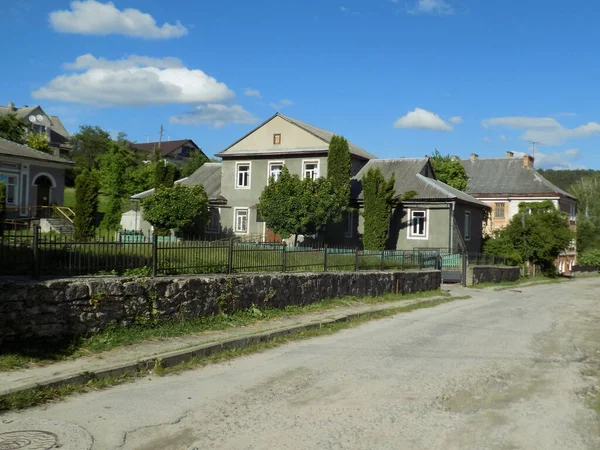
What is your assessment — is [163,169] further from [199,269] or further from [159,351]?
[159,351]

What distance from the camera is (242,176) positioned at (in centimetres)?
3953

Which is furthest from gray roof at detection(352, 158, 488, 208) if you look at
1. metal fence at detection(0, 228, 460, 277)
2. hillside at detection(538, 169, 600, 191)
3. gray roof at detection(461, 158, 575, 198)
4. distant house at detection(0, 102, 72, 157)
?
hillside at detection(538, 169, 600, 191)

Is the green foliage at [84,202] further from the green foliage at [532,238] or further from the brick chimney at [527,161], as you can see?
the brick chimney at [527,161]

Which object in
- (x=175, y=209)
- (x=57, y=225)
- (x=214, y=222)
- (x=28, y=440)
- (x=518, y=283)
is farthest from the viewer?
(x=214, y=222)

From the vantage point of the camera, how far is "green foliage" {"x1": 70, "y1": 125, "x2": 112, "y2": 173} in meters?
67.3

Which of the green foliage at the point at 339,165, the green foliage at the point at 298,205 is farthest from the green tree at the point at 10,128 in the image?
the green foliage at the point at 339,165

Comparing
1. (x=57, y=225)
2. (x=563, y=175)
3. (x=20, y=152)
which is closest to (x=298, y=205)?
(x=57, y=225)

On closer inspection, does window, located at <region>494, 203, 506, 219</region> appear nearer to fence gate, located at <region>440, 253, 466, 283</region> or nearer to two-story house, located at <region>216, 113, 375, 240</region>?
two-story house, located at <region>216, 113, 375, 240</region>

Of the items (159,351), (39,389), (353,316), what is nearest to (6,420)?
(39,389)

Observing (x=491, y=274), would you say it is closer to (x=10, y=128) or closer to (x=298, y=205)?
(x=298, y=205)

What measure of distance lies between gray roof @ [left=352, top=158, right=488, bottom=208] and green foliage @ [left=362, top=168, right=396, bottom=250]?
1.42 meters

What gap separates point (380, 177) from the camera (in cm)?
3325

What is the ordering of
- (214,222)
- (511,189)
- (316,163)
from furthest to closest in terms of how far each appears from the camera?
(511,189)
(214,222)
(316,163)

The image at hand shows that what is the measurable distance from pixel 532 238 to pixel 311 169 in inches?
639
